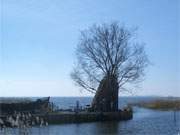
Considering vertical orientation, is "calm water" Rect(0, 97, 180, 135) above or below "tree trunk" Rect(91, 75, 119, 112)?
below

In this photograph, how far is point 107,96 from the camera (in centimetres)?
4347

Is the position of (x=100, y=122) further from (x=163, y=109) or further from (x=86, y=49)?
(x=163, y=109)

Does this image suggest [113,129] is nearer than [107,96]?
Yes

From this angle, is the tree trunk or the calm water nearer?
the calm water

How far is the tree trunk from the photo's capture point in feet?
140

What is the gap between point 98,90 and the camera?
43.6m

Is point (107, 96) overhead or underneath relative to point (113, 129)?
overhead

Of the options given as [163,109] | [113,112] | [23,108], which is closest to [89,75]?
[113,112]

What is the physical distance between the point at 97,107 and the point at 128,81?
13.3ft

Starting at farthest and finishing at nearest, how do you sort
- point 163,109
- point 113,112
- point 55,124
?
point 163,109 → point 113,112 → point 55,124

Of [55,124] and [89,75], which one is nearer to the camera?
[55,124]

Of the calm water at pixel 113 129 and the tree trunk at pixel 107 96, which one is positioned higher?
the tree trunk at pixel 107 96

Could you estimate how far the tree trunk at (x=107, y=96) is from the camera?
4272cm

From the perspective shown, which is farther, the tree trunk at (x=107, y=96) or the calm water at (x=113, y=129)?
the tree trunk at (x=107, y=96)
